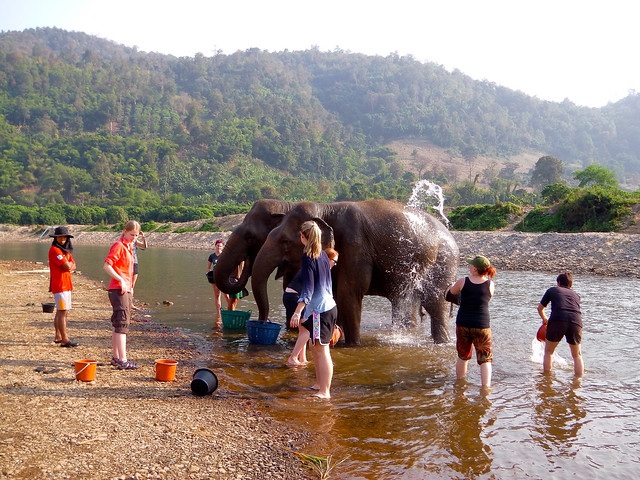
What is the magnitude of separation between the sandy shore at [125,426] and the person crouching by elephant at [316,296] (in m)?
0.96

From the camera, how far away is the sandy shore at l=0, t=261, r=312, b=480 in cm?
421

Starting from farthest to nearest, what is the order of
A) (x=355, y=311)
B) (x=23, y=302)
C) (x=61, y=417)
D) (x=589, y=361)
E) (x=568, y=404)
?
(x=23, y=302) → (x=355, y=311) → (x=589, y=361) → (x=568, y=404) → (x=61, y=417)

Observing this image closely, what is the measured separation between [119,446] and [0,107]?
175 m

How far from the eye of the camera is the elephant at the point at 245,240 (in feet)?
33.3

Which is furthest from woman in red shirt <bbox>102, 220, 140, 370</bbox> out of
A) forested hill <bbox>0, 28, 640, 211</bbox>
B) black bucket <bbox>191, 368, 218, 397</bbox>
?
forested hill <bbox>0, 28, 640, 211</bbox>

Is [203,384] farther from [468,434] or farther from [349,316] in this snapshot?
[349,316]

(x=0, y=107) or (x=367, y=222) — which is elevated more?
(x=0, y=107)

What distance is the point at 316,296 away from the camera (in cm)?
614

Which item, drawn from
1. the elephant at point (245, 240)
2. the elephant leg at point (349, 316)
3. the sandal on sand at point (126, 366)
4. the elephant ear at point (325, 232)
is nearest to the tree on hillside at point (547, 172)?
the elephant at point (245, 240)

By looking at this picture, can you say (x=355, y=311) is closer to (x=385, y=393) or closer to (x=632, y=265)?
(x=385, y=393)

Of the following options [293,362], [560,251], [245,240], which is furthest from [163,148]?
[293,362]

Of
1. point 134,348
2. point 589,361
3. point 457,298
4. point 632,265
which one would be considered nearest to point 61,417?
point 134,348

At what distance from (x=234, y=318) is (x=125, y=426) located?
5216 mm

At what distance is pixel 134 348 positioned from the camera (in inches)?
338
